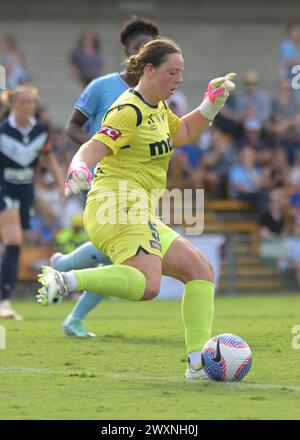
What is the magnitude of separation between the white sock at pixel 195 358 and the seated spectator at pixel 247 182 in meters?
11.7

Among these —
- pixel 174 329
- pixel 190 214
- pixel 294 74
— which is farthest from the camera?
pixel 294 74

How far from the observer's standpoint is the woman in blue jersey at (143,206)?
6738mm

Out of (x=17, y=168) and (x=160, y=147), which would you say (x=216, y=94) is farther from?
(x=17, y=168)

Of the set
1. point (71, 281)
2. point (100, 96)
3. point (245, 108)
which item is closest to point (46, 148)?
point (100, 96)

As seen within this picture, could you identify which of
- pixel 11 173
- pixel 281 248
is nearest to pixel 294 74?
pixel 281 248

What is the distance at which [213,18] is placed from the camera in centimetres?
2245

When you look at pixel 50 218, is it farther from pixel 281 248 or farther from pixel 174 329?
pixel 174 329

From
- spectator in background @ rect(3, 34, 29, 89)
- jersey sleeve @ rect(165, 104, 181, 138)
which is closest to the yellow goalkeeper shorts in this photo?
jersey sleeve @ rect(165, 104, 181, 138)

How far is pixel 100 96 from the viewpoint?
31.0 feet

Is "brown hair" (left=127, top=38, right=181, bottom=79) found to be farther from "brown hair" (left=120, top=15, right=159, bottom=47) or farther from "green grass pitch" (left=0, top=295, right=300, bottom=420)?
"brown hair" (left=120, top=15, right=159, bottom=47)

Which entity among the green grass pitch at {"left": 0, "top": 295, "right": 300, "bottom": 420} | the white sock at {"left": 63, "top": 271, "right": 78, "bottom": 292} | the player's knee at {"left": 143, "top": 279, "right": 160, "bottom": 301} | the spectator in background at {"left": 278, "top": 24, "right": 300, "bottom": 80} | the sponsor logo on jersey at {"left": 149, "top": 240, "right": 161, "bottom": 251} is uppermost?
the spectator in background at {"left": 278, "top": 24, "right": 300, "bottom": 80}

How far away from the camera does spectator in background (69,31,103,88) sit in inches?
742

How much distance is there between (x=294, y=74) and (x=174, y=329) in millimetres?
9946

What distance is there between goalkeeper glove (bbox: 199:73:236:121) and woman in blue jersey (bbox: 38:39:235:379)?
0.42 m
